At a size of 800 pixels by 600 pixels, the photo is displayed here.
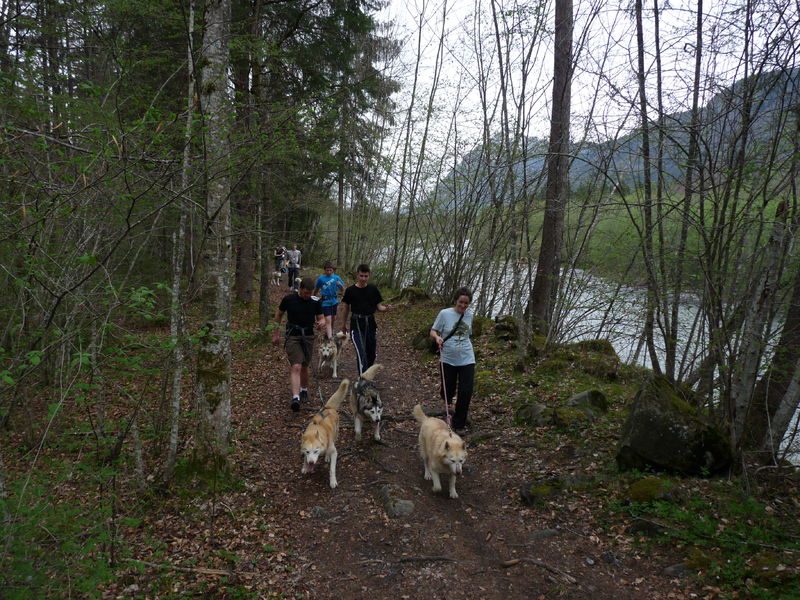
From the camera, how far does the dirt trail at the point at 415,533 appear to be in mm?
3848

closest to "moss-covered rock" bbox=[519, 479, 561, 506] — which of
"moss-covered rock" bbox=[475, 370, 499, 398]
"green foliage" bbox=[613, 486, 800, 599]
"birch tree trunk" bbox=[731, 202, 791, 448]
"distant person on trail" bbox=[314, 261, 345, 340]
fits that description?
"green foliage" bbox=[613, 486, 800, 599]

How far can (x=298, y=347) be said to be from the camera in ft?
23.7

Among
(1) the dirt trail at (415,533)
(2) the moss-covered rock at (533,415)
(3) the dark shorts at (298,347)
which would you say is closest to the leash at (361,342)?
(3) the dark shorts at (298,347)

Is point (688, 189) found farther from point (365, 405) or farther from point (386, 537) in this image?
point (386, 537)

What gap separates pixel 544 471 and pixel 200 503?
403 cm

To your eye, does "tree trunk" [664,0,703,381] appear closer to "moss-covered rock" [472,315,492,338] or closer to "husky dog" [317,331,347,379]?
"moss-covered rock" [472,315,492,338]

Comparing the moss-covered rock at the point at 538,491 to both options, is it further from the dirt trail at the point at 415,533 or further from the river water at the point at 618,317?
the river water at the point at 618,317

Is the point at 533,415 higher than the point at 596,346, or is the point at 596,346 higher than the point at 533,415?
the point at 596,346

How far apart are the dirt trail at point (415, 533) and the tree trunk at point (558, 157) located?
403 centimetres

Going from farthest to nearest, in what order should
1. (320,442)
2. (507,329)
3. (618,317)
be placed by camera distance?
(507,329), (618,317), (320,442)

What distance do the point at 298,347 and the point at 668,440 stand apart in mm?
5178

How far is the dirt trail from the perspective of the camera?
385 cm

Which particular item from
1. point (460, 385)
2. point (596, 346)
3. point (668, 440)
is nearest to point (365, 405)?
point (460, 385)

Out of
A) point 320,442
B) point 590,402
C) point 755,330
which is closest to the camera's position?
point 755,330
